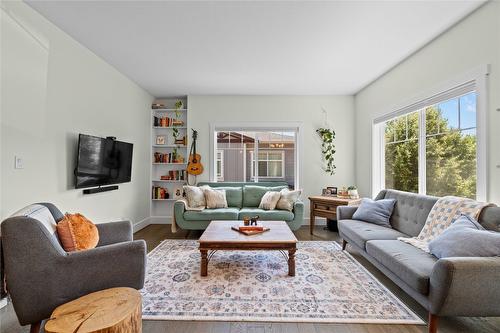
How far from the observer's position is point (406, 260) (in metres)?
1.88

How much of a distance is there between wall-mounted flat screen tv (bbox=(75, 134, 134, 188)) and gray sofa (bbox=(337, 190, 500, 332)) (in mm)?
3180

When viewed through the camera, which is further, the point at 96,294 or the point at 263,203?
the point at 263,203

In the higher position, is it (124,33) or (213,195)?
(124,33)

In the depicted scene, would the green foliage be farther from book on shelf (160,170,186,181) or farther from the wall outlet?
the wall outlet

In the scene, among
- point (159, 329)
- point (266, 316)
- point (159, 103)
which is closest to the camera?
point (159, 329)

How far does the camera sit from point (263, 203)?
3.97 m

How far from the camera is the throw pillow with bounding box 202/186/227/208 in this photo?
156 inches

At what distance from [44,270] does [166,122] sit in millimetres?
3648

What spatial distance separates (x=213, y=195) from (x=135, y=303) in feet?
8.87

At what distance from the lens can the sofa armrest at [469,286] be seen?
146 cm

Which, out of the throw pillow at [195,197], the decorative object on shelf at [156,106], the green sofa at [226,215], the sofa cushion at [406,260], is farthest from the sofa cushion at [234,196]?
the sofa cushion at [406,260]

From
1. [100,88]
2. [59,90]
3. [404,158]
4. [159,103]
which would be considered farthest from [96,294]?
[159,103]

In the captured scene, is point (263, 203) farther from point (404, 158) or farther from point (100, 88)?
point (100, 88)

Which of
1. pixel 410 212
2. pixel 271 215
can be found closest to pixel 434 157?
pixel 410 212
